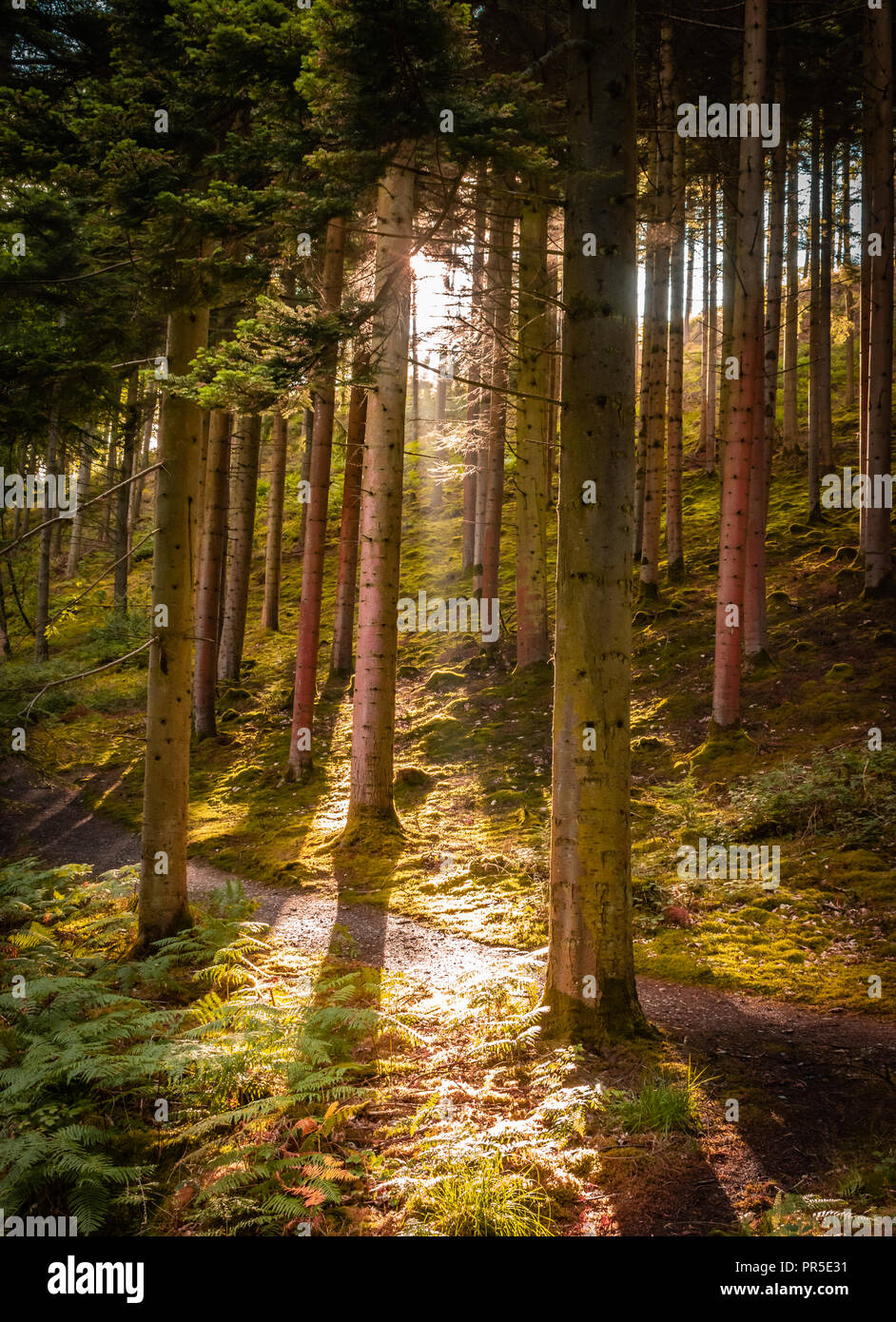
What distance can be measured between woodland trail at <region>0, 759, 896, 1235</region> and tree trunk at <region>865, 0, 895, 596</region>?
393 inches

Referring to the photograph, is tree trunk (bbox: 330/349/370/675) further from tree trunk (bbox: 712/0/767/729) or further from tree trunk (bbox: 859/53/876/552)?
tree trunk (bbox: 859/53/876/552)

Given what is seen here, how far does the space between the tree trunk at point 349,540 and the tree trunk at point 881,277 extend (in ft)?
28.2

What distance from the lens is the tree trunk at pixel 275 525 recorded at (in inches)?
818

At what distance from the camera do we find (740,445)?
37.3ft

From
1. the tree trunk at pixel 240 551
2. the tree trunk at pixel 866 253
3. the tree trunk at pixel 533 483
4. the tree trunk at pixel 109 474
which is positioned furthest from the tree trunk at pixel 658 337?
the tree trunk at pixel 109 474

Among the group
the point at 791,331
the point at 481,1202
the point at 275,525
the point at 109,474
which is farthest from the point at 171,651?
the point at 791,331

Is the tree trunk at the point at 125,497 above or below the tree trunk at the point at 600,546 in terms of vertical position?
above

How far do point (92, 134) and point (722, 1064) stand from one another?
7.89 m

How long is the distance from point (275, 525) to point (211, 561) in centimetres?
574

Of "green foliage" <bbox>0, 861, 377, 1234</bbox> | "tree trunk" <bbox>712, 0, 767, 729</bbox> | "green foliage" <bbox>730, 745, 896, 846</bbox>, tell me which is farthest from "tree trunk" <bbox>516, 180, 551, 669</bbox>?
"green foliage" <bbox>0, 861, 377, 1234</bbox>

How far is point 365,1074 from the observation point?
5.13 meters

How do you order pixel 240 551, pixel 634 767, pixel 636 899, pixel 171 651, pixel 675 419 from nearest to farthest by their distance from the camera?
pixel 171 651 → pixel 636 899 → pixel 634 767 → pixel 675 419 → pixel 240 551

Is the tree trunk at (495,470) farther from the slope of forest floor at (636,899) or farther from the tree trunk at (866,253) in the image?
the tree trunk at (866,253)

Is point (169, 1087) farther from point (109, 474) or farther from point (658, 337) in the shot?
point (109, 474)
